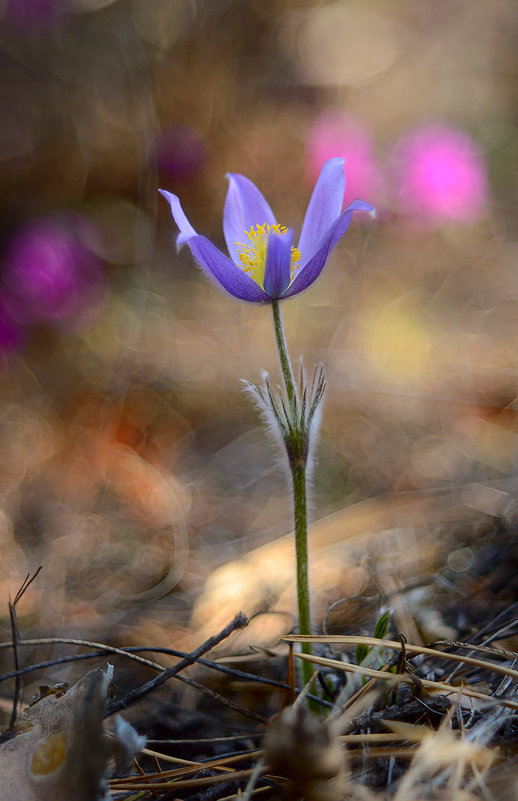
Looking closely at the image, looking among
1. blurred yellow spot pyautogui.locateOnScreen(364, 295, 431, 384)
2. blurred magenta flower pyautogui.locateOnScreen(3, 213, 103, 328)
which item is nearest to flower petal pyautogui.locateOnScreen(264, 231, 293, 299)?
blurred yellow spot pyautogui.locateOnScreen(364, 295, 431, 384)

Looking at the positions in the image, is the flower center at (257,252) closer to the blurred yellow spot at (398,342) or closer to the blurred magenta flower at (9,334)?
the blurred yellow spot at (398,342)

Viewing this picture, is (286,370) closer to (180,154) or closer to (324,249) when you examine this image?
(324,249)

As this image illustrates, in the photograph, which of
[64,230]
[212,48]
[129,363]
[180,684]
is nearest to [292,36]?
[212,48]

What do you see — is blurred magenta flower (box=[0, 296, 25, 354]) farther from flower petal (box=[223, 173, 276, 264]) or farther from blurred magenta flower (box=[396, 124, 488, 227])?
blurred magenta flower (box=[396, 124, 488, 227])

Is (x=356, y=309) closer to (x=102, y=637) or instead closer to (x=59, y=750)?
(x=102, y=637)

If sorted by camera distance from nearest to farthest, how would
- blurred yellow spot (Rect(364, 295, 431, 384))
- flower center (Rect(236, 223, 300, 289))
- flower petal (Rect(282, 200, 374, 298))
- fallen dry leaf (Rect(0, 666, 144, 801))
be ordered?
fallen dry leaf (Rect(0, 666, 144, 801)), flower petal (Rect(282, 200, 374, 298)), flower center (Rect(236, 223, 300, 289)), blurred yellow spot (Rect(364, 295, 431, 384))

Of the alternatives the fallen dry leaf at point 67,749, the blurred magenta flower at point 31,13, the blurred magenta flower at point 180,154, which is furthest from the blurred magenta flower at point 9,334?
the fallen dry leaf at point 67,749
